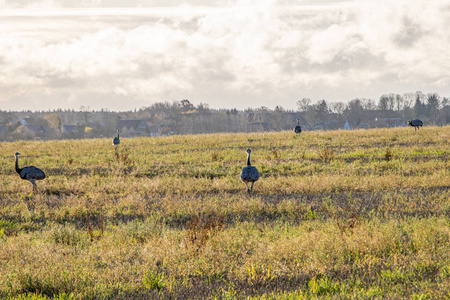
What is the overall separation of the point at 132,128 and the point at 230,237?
85.4 m

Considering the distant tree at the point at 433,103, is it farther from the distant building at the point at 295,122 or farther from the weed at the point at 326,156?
the weed at the point at 326,156

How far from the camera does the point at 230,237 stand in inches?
276

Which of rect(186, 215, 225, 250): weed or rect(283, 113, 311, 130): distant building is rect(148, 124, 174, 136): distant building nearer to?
rect(283, 113, 311, 130): distant building

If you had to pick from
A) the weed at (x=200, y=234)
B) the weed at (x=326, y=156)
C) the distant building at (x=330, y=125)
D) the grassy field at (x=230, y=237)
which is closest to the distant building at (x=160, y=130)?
the distant building at (x=330, y=125)

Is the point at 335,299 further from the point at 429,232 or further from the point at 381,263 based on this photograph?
the point at 429,232

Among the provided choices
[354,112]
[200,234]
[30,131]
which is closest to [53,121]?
[30,131]

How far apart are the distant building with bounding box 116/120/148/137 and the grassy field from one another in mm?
74729

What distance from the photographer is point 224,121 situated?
9038 cm

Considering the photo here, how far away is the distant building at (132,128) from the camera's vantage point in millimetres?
87562

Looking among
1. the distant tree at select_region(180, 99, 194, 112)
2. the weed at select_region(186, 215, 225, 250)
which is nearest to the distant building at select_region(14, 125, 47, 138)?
the distant tree at select_region(180, 99, 194, 112)

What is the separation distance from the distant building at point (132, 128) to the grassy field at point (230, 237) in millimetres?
74729

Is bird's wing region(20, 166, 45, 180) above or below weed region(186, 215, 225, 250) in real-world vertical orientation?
above

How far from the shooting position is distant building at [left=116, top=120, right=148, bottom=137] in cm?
8756

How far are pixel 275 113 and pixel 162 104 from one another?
3396 cm
